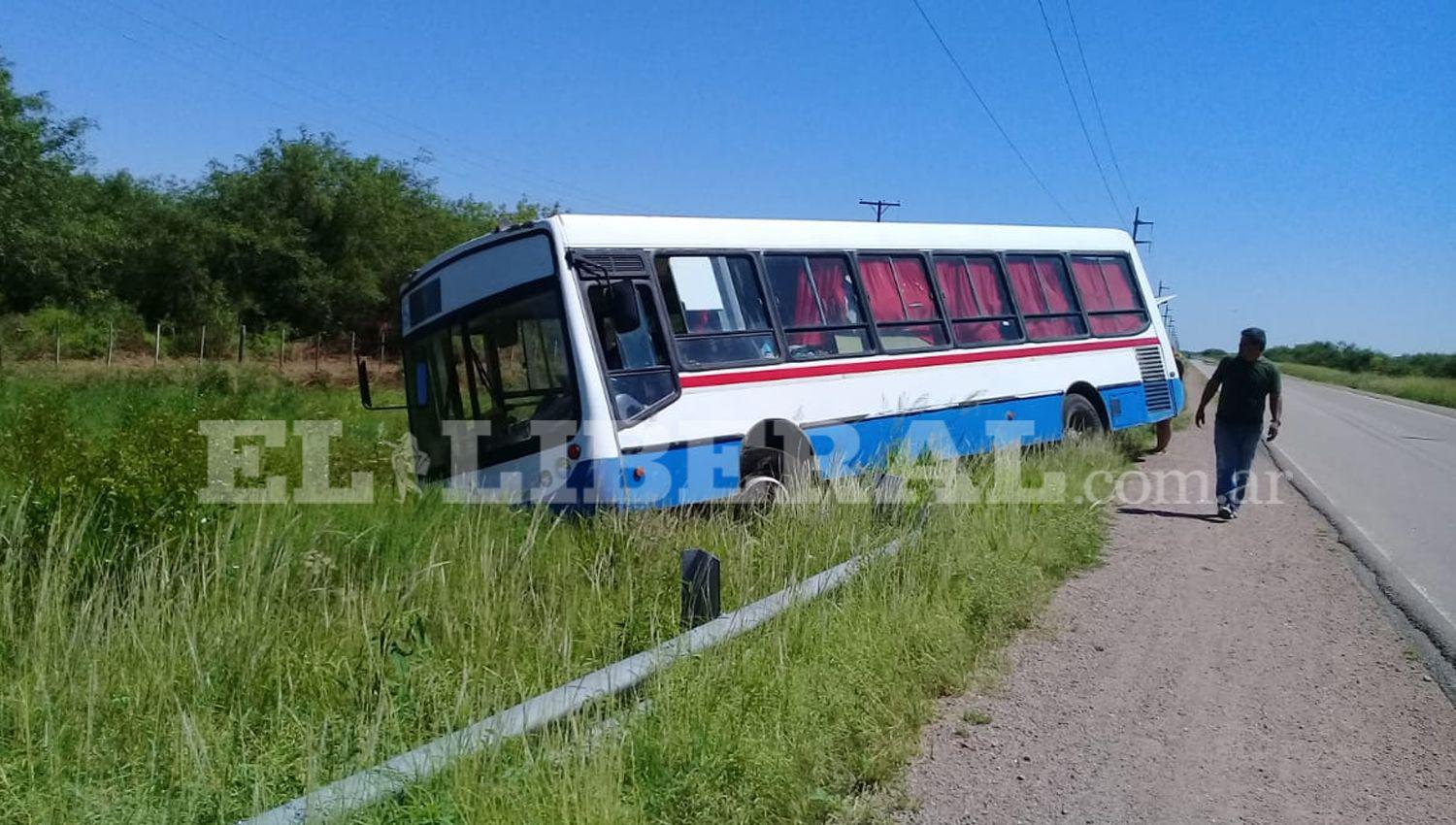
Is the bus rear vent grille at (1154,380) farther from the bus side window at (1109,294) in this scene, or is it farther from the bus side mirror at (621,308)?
the bus side mirror at (621,308)

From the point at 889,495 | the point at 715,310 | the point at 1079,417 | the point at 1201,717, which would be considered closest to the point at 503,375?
the point at 715,310

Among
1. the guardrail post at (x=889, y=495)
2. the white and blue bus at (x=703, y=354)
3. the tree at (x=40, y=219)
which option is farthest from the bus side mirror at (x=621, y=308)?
the tree at (x=40, y=219)

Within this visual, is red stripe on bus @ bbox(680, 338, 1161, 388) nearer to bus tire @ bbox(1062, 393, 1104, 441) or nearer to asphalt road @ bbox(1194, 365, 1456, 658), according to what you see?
bus tire @ bbox(1062, 393, 1104, 441)

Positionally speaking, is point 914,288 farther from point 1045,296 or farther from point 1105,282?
point 1105,282

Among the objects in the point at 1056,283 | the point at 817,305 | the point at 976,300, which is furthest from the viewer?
the point at 1056,283

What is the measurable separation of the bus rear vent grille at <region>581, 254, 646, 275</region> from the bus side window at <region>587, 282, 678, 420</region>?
0.45 feet

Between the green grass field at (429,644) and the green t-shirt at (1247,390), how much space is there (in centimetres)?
373

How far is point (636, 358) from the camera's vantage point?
25.3 feet

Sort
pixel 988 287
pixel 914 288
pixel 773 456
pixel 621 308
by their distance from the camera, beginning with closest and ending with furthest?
pixel 621 308 < pixel 773 456 < pixel 914 288 < pixel 988 287

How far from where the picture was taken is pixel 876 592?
18.5 feet

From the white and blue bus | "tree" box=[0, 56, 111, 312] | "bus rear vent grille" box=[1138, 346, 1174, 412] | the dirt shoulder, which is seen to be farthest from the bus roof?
"tree" box=[0, 56, 111, 312]

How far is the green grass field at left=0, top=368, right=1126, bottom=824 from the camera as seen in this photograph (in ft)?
11.3

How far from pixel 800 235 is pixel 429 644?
20.0 ft

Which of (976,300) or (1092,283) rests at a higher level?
(1092,283)
